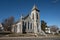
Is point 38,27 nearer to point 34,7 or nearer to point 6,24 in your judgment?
point 34,7

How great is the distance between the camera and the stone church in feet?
210

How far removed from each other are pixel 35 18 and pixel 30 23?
4.80m

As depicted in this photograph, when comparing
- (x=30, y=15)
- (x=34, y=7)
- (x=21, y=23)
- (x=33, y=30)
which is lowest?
(x=33, y=30)

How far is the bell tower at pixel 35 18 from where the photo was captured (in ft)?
219

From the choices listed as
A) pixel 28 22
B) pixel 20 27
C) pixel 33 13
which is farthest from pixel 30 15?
pixel 20 27

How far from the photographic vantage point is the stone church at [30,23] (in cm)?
6386

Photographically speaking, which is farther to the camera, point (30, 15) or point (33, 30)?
point (30, 15)

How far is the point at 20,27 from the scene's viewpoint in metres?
63.9

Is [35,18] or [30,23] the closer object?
[30,23]

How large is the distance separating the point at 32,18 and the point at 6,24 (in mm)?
24663

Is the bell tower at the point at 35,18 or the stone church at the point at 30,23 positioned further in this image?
the bell tower at the point at 35,18

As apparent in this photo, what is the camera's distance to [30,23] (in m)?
66.9

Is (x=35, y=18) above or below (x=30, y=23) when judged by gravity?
above

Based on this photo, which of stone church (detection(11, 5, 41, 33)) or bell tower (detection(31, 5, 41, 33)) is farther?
bell tower (detection(31, 5, 41, 33))
